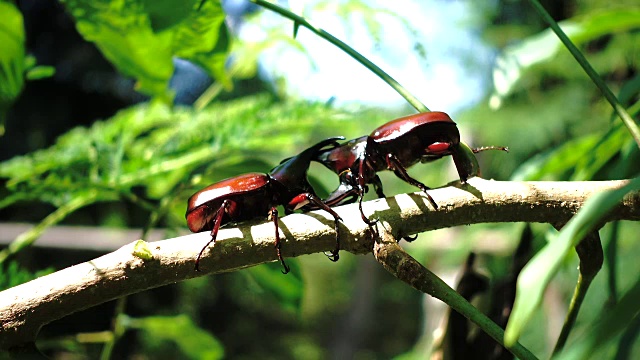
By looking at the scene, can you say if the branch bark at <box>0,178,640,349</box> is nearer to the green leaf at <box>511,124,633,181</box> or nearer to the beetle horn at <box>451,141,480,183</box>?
the beetle horn at <box>451,141,480,183</box>

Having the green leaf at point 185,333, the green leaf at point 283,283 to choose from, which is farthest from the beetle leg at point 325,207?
the green leaf at point 185,333

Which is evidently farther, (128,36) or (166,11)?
(128,36)

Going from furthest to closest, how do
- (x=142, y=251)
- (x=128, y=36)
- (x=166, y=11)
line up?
(x=128, y=36) → (x=166, y=11) → (x=142, y=251)

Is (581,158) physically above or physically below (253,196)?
→ below

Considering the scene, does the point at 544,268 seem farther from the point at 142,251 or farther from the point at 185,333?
the point at 185,333

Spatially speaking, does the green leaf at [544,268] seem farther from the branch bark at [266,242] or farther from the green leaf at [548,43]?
the green leaf at [548,43]

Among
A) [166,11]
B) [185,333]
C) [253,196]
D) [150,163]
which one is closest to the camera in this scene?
[253,196]

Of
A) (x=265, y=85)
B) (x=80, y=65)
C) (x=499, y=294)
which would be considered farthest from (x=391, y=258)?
(x=265, y=85)

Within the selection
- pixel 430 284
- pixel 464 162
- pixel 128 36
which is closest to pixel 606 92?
pixel 464 162

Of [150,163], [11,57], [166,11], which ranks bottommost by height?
[150,163]
